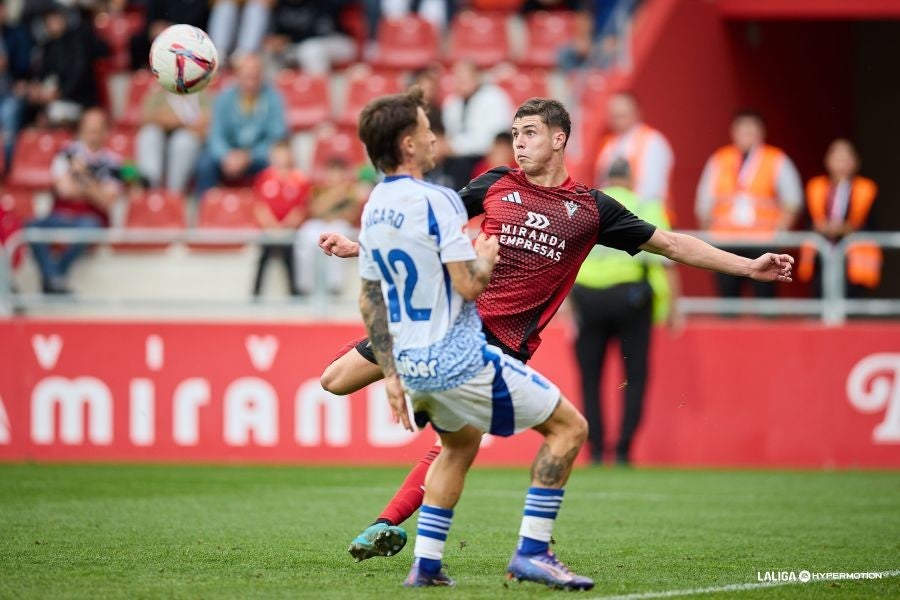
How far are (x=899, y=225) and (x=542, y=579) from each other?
14291 mm

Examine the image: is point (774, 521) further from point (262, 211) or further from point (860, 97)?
point (860, 97)

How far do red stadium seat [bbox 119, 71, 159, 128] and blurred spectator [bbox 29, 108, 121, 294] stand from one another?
1.43 metres

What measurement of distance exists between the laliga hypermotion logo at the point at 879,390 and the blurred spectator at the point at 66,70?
31.2 ft

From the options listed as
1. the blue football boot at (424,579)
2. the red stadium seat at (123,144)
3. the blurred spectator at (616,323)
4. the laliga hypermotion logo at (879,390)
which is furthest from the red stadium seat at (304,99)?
the blue football boot at (424,579)

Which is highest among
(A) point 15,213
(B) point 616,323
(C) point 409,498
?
(A) point 15,213

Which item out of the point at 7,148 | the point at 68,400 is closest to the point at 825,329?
the point at 68,400

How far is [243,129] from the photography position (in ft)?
53.0

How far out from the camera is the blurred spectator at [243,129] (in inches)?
631

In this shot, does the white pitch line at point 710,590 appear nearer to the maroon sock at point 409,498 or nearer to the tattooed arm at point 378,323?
the tattooed arm at point 378,323

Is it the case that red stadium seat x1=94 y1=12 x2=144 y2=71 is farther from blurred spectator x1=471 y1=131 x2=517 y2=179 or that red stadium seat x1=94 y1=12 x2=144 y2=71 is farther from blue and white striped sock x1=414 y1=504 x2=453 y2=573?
blue and white striped sock x1=414 y1=504 x2=453 y2=573

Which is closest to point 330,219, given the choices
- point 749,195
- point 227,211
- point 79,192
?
point 227,211

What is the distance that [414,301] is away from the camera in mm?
6281

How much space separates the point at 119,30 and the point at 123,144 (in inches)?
121

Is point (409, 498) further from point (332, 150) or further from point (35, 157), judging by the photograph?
point (35, 157)
